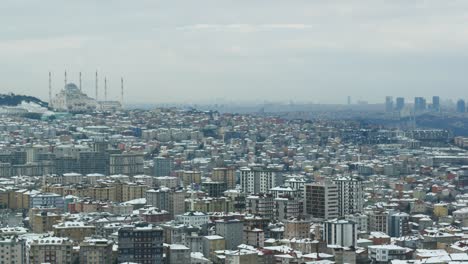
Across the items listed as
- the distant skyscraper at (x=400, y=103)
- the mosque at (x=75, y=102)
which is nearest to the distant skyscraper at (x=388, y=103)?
the distant skyscraper at (x=400, y=103)

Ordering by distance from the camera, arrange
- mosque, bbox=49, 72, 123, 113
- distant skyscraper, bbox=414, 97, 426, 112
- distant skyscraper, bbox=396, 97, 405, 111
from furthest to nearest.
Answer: distant skyscraper, bbox=396, 97, 405, 111
distant skyscraper, bbox=414, 97, 426, 112
mosque, bbox=49, 72, 123, 113

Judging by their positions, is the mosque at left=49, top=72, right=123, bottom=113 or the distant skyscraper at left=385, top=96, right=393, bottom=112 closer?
the mosque at left=49, top=72, right=123, bottom=113

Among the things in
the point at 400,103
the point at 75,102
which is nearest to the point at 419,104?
the point at 400,103

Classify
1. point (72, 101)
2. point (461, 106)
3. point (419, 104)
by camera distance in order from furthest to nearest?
point (419, 104) → point (461, 106) → point (72, 101)

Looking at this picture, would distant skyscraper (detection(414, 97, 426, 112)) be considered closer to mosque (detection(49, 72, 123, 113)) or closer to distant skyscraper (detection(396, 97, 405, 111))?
distant skyscraper (detection(396, 97, 405, 111))

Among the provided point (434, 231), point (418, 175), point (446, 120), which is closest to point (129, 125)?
point (418, 175)

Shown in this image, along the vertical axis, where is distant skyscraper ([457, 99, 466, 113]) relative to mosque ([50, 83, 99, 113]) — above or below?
below

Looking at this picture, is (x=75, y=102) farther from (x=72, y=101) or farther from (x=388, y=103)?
(x=388, y=103)

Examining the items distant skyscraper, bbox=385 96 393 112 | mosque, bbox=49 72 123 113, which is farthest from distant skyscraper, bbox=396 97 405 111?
mosque, bbox=49 72 123 113

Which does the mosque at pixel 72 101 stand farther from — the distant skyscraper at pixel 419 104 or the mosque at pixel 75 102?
the distant skyscraper at pixel 419 104

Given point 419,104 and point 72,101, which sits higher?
point 72,101

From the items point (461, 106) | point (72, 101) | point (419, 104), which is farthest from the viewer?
point (419, 104)

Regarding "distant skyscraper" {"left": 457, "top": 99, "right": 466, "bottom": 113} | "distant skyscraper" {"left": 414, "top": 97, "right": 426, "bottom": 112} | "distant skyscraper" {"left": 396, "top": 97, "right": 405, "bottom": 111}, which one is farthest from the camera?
"distant skyscraper" {"left": 396, "top": 97, "right": 405, "bottom": 111}
